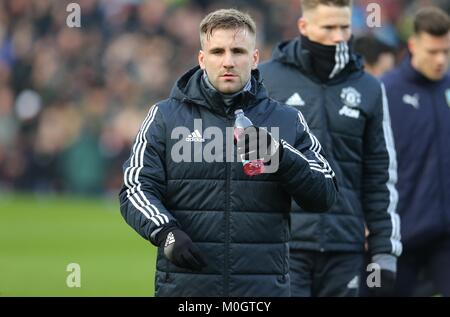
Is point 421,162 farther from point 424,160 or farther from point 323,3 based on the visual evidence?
point 323,3

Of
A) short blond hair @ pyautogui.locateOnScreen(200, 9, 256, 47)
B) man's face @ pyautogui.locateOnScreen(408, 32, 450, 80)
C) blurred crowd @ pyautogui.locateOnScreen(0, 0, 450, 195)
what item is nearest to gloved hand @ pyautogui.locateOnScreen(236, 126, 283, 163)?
short blond hair @ pyautogui.locateOnScreen(200, 9, 256, 47)

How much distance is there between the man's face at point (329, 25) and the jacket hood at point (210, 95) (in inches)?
59.1

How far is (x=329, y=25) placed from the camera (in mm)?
7758

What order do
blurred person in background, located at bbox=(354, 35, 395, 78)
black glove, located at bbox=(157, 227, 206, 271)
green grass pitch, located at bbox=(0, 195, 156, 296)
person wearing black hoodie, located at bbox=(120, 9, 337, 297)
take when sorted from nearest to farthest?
black glove, located at bbox=(157, 227, 206, 271) → person wearing black hoodie, located at bbox=(120, 9, 337, 297) → blurred person in background, located at bbox=(354, 35, 395, 78) → green grass pitch, located at bbox=(0, 195, 156, 296)

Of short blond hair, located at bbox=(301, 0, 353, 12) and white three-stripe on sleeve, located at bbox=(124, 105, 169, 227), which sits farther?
short blond hair, located at bbox=(301, 0, 353, 12)

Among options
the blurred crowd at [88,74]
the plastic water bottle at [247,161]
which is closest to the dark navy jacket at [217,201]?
the plastic water bottle at [247,161]

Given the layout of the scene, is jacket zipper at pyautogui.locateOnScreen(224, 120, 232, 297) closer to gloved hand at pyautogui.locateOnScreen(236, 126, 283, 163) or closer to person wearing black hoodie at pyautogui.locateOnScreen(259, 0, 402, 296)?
gloved hand at pyautogui.locateOnScreen(236, 126, 283, 163)

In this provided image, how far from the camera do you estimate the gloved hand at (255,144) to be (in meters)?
5.71

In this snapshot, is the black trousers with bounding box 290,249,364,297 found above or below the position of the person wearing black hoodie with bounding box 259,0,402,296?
below

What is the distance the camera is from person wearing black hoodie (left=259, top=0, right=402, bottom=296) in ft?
25.0

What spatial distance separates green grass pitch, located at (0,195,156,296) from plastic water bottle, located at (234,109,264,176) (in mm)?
5735

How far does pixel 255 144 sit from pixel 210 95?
1.68ft

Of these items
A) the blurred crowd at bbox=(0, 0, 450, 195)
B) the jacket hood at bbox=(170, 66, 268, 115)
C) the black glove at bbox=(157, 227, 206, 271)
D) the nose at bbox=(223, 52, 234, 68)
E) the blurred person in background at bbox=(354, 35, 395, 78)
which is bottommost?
the black glove at bbox=(157, 227, 206, 271)

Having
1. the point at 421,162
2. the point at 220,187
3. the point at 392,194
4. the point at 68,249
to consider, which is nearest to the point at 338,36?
the point at 392,194
